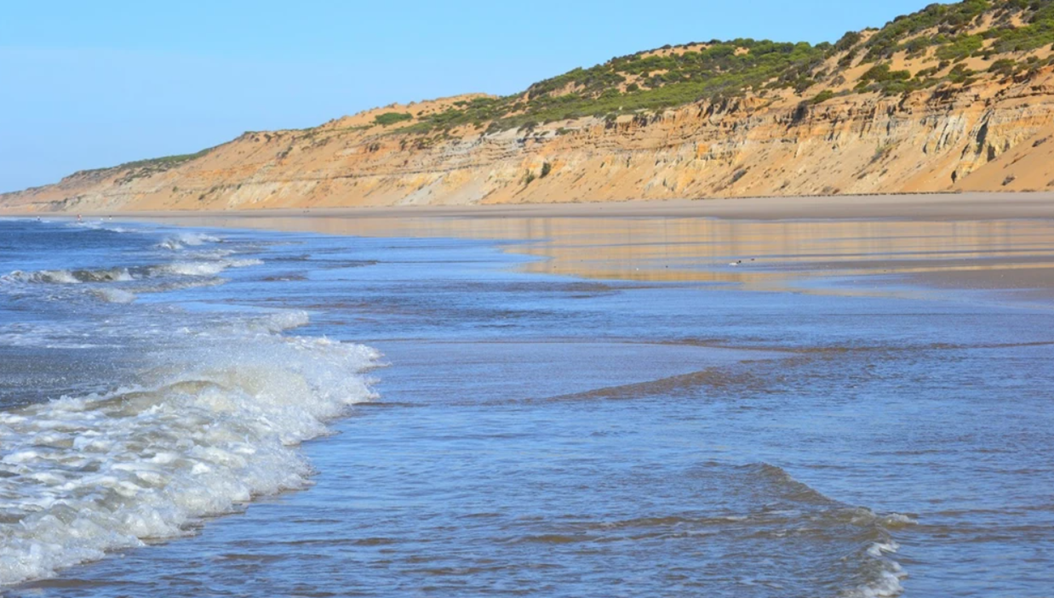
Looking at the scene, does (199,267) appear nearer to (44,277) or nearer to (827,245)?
(44,277)

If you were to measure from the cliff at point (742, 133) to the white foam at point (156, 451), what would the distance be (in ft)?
118

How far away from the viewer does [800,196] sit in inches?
2073

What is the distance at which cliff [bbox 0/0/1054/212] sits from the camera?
4853 centimetres

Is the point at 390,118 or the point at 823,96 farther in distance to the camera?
the point at 390,118

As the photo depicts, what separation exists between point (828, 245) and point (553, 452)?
1789cm

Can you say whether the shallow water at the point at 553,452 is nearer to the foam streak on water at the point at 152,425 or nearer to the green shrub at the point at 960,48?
the foam streak on water at the point at 152,425

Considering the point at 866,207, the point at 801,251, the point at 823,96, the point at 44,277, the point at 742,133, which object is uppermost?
the point at 823,96

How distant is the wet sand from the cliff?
222 inches

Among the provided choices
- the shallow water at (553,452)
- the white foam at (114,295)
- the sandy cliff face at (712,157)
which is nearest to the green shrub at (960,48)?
the sandy cliff face at (712,157)

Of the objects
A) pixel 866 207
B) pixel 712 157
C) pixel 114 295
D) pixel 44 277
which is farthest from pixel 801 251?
pixel 712 157

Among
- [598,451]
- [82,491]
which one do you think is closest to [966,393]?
[598,451]

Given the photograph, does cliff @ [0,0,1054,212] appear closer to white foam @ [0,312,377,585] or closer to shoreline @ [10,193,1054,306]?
shoreline @ [10,193,1054,306]

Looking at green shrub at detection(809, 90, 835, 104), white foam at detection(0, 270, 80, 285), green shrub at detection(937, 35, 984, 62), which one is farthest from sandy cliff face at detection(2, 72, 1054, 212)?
white foam at detection(0, 270, 80, 285)

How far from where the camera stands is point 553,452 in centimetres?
628
